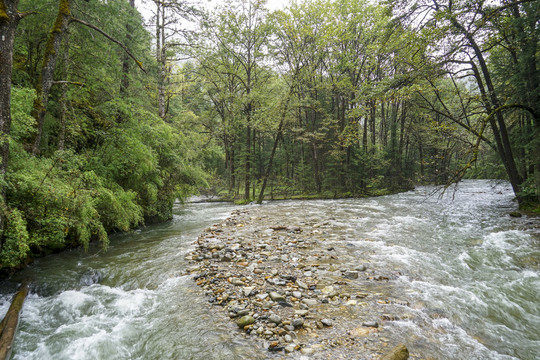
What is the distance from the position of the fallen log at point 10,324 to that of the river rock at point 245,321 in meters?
2.80

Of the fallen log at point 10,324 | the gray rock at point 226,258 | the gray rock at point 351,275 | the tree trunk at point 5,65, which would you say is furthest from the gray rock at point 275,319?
the tree trunk at point 5,65

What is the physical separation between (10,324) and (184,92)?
66.4 ft

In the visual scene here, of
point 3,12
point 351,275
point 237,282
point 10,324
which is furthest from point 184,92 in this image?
point 351,275

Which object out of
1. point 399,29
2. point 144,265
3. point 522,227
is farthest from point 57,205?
point 522,227

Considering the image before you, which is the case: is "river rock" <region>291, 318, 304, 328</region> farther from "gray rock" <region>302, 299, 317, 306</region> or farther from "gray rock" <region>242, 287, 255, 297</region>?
"gray rock" <region>242, 287, 255, 297</region>

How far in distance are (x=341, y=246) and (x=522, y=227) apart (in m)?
7.57

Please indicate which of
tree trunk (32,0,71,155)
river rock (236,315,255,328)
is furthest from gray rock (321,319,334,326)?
tree trunk (32,0,71,155)

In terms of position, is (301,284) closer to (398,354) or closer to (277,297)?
(277,297)

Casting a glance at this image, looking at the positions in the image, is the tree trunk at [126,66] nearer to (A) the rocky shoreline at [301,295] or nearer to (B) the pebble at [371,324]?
(A) the rocky shoreline at [301,295]

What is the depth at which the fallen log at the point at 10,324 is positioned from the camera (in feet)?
10.2

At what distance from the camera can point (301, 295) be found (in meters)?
4.42

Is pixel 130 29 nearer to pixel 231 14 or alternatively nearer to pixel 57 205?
pixel 57 205

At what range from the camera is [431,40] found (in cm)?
861

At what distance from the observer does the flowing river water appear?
334cm
